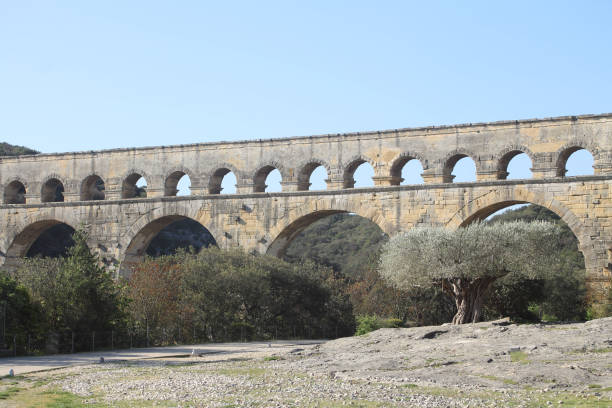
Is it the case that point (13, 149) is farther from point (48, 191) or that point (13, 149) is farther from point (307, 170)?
point (307, 170)

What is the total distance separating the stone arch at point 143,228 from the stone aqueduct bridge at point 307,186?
0.04 m

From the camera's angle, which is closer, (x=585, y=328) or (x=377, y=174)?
(x=585, y=328)

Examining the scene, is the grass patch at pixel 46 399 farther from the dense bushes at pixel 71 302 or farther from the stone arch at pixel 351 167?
the stone arch at pixel 351 167

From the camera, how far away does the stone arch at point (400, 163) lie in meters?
25.2

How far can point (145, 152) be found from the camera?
1152 inches

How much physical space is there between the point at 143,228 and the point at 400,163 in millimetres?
9055

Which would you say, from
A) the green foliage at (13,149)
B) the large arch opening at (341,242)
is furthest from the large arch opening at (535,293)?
the green foliage at (13,149)

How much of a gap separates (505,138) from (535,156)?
100cm

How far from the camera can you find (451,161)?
25.0 m

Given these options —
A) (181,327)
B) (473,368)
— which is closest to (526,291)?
(181,327)

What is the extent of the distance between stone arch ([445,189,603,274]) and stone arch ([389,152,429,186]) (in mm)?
1911

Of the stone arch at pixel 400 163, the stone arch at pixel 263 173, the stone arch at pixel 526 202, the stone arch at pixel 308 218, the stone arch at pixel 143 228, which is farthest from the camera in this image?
the stone arch at pixel 143 228

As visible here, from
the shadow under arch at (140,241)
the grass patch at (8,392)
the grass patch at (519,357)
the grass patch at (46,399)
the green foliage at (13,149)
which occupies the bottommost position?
the grass patch at (46,399)

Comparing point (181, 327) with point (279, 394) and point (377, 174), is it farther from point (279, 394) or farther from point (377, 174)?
point (279, 394)
